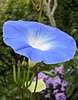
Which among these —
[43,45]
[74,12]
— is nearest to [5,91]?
[43,45]

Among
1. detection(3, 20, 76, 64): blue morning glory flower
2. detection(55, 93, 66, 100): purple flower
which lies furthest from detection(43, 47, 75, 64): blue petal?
detection(55, 93, 66, 100): purple flower

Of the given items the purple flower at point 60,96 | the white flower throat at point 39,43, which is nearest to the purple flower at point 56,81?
the purple flower at point 60,96

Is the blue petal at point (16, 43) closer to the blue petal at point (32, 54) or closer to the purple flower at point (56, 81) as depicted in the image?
the blue petal at point (32, 54)

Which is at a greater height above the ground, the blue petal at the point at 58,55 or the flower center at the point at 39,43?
the blue petal at the point at 58,55

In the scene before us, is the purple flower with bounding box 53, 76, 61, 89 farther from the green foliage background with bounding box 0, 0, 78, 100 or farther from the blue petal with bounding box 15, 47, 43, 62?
the blue petal with bounding box 15, 47, 43, 62

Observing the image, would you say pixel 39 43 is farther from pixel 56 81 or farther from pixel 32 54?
pixel 56 81
